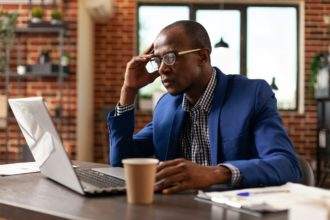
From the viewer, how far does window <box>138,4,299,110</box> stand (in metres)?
6.76

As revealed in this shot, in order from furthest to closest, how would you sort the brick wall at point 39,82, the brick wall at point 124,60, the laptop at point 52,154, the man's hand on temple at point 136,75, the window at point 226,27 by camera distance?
the window at point 226,27 → the brick wall at point 124,60 → the brick wall at point 39,82 → the man's hand on temple at point 136,75 → the laptop at point 52,154

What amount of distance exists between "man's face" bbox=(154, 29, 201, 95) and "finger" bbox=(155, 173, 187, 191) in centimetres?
52

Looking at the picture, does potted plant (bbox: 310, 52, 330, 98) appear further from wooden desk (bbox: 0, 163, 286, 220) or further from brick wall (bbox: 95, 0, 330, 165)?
wooden desk (bbox: 0, 163, 286, 220)

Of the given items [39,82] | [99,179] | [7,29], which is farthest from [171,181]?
[39,82]

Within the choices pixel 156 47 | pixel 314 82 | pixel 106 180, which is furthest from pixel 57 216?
pixel 314 82

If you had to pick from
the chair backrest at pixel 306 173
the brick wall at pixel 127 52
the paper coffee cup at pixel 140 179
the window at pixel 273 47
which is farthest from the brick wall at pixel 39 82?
the paper coffee cup at pixel 140 179

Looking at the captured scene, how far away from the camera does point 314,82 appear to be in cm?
641

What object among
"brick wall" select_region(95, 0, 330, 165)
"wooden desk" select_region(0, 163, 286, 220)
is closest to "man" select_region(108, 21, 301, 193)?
"wooden desk" select_region(0, 163, 286, 220)

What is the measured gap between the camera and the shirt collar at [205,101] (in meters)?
1.71

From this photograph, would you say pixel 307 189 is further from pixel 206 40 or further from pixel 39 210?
pixel 206 40

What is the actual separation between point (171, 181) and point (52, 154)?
0.30m

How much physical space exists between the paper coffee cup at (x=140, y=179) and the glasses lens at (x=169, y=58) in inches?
24.5

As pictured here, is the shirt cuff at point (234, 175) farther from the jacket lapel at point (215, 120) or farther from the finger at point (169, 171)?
the jacket lapel at point (215, 120)

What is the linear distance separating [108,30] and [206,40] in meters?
5.09
